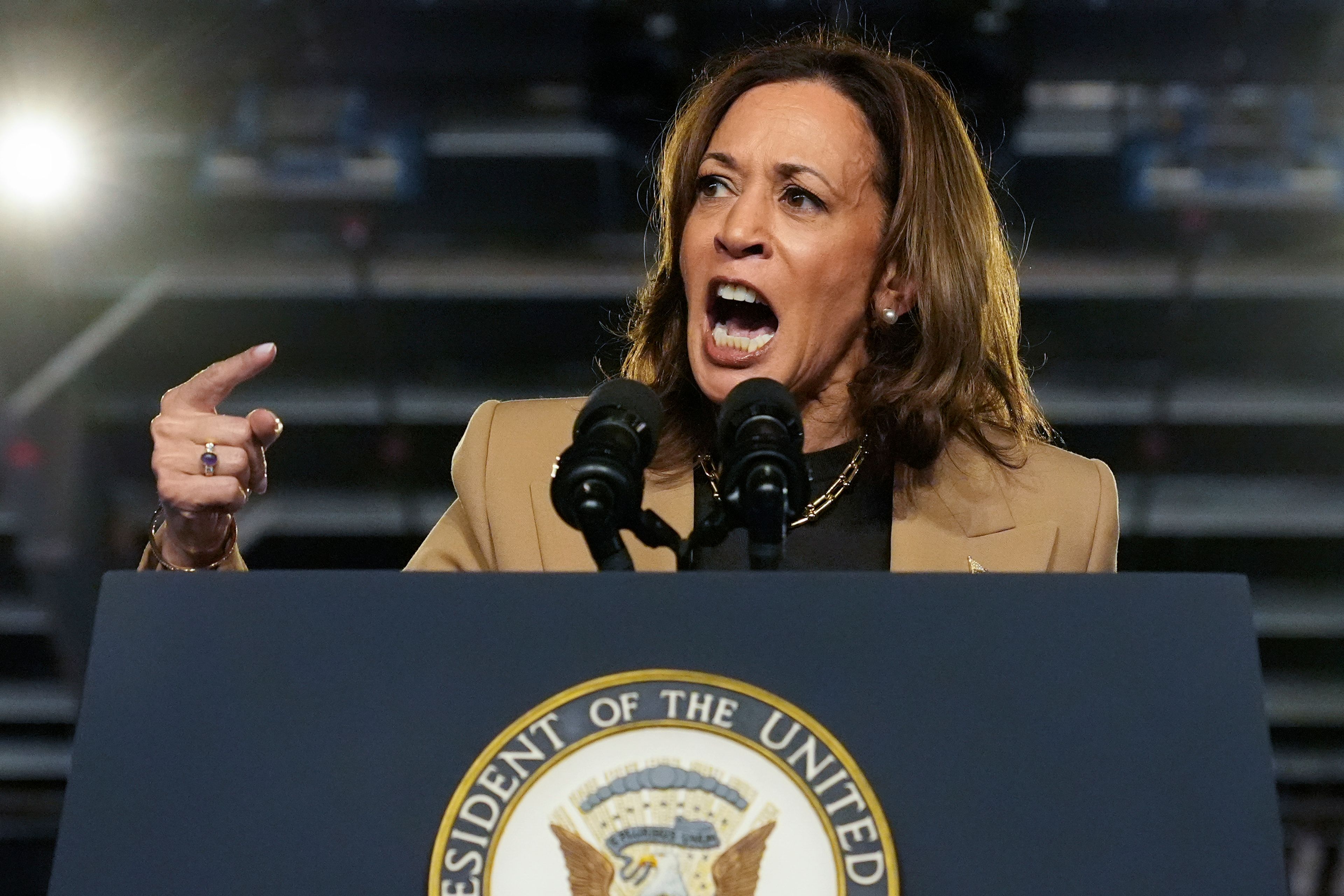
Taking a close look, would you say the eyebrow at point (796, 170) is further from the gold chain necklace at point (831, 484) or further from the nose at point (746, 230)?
the gold chain necklace at point (831, 484)

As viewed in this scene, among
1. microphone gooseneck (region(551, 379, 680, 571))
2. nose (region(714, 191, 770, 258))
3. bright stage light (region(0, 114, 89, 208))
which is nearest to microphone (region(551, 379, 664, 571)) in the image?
microphone gooseneck (region(551, 379, 680, 571))

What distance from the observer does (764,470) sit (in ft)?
2.90

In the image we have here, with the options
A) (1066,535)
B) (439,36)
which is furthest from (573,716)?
(439,36)

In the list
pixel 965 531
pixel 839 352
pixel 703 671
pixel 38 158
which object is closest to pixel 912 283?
pixel 839 352

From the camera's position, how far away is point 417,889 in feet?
2.37

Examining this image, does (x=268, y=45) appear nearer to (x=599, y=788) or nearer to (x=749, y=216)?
(x=749, y=216)

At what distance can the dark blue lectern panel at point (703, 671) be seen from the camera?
2.41 feet

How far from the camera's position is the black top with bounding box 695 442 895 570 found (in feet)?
4.71

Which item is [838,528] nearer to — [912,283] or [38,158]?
[912,283]

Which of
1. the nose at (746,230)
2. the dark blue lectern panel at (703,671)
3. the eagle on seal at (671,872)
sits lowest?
the eagle on seal at (671,872)

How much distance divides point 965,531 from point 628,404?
0.54 meters

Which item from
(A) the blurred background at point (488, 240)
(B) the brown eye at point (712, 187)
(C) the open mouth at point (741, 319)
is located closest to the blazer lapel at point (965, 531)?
(C) the open mouth at point (741, 319)

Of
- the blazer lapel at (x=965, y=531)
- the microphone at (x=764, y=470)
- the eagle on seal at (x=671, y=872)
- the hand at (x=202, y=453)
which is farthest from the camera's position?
the blazer lapel at (x=965, y=531)

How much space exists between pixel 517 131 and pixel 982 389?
2161mm
